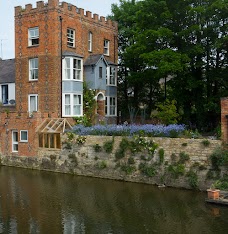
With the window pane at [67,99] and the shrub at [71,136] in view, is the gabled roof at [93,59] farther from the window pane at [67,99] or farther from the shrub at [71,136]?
the shrub at [71,136]

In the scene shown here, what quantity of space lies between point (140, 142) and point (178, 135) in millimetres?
2207

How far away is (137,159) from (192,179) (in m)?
3.63

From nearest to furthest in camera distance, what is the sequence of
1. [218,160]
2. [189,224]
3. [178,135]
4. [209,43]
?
[189,224] → [218,160] → [178,135] → [209,43]

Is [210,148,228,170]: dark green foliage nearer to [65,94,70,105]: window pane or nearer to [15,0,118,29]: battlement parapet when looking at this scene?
[65,94,70,105]: window pane

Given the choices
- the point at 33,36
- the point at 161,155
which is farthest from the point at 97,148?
the point at 33,36

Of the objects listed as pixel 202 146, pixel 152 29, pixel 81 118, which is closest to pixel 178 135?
pixel 202 146

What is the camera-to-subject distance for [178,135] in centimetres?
1997

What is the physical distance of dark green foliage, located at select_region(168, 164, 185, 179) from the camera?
18.6 metres

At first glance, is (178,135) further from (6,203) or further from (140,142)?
(6,203)

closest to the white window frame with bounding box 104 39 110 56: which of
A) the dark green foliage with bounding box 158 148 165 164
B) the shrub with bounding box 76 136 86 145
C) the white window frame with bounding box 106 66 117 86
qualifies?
the white window frame with bounding box 106 66 117 86

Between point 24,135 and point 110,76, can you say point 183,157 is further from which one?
point 110,76

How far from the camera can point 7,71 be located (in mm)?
34219

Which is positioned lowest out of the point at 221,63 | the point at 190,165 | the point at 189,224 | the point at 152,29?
the point at 189,224

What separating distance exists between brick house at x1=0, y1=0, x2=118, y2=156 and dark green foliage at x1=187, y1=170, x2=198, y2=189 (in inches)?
382
